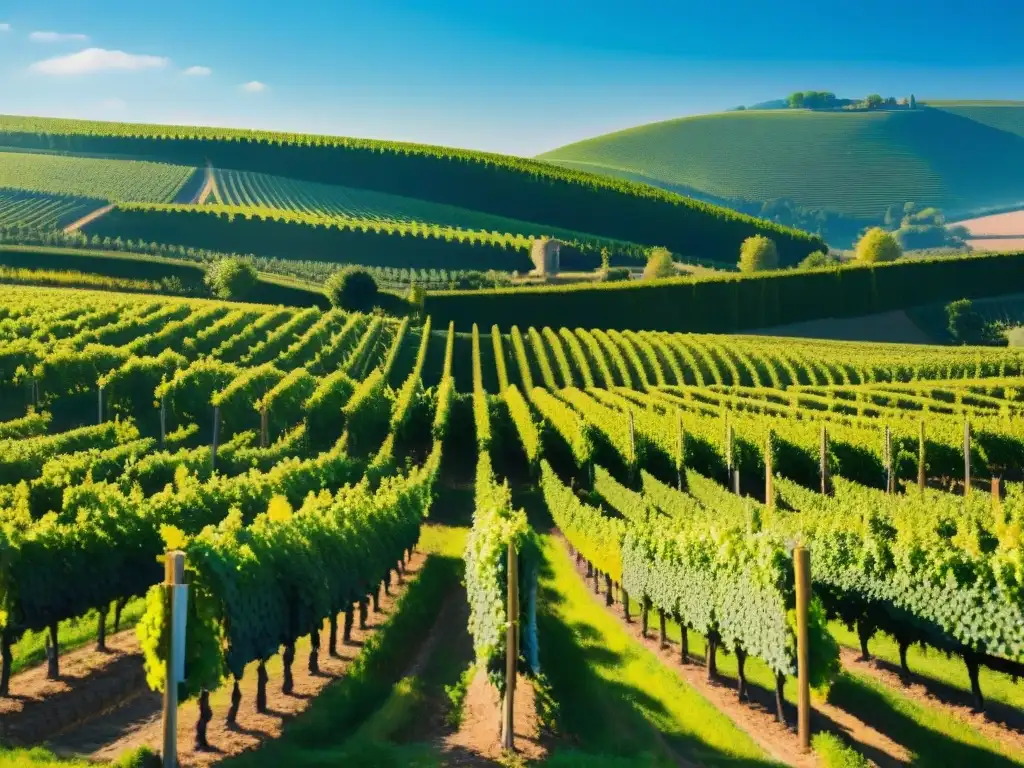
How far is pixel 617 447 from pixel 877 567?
20.0 meters

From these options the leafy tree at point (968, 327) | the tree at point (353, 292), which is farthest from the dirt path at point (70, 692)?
the leafy tree at point (968, 327)

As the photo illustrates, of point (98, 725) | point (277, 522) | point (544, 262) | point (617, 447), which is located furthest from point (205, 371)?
point (544, 262)

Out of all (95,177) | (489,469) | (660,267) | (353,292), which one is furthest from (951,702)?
(95,177)

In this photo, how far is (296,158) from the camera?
129750 mm

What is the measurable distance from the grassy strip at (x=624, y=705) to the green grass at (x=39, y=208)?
83417 mm

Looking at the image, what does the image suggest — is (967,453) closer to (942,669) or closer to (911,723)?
(942,669)

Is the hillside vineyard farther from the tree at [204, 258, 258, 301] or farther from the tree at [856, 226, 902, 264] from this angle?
the tree at [856, 226, 902, 264]

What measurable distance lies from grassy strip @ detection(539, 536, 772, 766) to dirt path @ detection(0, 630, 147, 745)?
627cm

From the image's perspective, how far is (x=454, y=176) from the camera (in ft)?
414

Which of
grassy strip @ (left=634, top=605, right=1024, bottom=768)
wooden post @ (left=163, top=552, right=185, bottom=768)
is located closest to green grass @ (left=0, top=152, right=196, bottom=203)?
grassy strip @ (left=634, top=605, right=1024, bottom=768)

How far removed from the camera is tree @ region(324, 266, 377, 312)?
69.9 metres

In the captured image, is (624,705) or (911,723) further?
(911,723)

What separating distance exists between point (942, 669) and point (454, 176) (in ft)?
359

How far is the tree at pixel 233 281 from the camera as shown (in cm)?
7338
